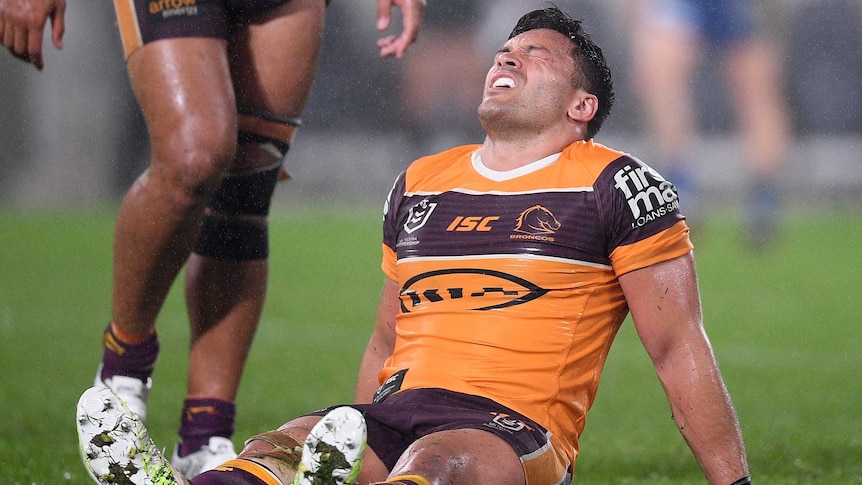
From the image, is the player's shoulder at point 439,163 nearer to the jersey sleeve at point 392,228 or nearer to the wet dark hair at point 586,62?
the jersey sleeve at point 392,228

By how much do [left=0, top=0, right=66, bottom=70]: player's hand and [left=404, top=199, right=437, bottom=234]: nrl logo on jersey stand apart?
2.84 feet

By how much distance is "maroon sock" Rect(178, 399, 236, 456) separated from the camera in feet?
8.57

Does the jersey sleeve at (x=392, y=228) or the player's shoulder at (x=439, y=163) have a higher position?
the player's shoulder at (x=439, y=163)

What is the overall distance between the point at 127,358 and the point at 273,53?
739 mm

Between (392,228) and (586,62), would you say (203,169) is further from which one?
(586,62)

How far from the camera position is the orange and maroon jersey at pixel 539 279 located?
2059 mm

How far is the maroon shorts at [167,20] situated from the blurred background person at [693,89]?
5088mm

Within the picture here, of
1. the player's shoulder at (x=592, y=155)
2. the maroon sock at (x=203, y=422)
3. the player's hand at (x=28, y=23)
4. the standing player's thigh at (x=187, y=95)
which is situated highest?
the player's hand at (x=28, y=23)

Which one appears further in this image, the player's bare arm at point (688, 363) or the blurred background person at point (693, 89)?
the blurred background person at point (693, 89)

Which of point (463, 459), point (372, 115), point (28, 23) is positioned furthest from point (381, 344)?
point (372, 115)

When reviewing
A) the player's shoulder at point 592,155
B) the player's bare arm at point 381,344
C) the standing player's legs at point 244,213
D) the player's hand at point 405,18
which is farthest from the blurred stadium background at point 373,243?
the player's hand at point 405,18

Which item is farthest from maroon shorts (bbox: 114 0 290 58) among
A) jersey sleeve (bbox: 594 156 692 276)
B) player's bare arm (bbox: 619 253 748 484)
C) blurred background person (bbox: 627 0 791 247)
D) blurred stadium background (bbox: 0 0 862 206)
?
blurred stadium background (bbox: 0 0 862 206)

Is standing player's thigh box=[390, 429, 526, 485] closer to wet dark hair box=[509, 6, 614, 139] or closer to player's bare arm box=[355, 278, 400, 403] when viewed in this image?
player's bare arm box=[355, 278, 400, 403]

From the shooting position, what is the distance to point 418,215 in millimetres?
2262
